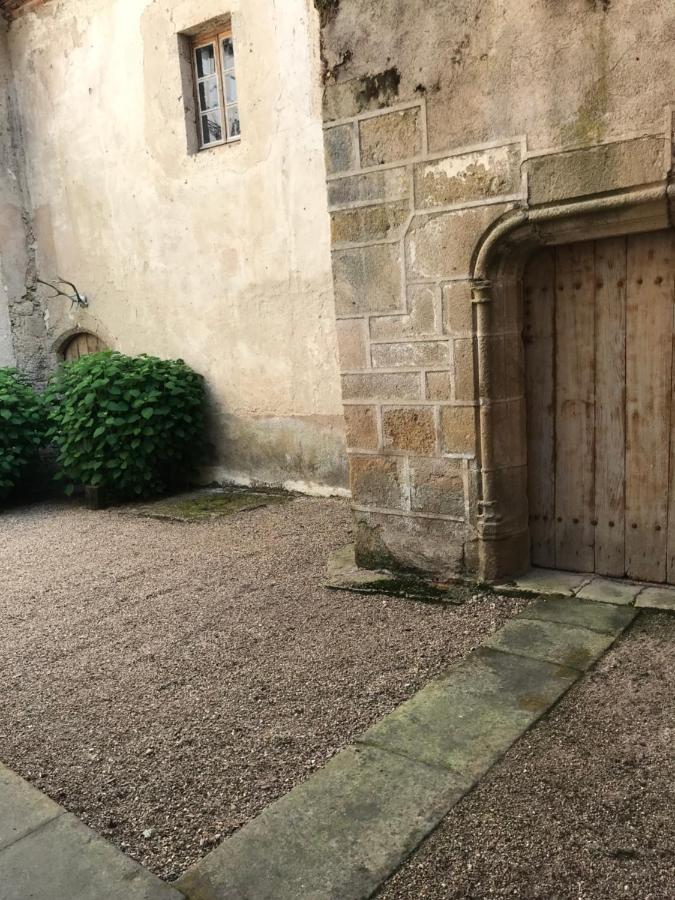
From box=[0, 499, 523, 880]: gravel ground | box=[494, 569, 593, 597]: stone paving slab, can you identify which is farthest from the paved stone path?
box=[494, 569, 593, 597]: stone paving slab

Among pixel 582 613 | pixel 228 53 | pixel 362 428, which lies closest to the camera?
pixel 582 613

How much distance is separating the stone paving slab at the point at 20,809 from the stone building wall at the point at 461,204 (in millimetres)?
2307

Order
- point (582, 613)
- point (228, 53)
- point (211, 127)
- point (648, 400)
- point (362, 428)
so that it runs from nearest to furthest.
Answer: point (582, 613)
point (648, 400)
point (362, 428)
point (228, 53)
point (211, 127)

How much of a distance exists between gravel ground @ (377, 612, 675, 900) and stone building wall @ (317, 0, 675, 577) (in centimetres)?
135

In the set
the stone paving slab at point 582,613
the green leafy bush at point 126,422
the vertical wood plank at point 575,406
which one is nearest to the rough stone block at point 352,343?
the vertical wood plank at point 575,406

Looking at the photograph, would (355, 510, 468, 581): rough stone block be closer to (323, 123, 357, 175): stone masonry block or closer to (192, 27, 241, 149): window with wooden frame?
(323, 123, 357, 175): stone masonry block

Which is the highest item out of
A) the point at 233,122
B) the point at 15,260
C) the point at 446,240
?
the point at 233,122

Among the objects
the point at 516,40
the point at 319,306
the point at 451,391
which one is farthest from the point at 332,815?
the point at 319,306

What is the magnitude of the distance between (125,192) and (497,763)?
6954 millimetres

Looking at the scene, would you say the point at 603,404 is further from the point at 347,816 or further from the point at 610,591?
the point at 347,816

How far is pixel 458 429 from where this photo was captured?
12.5 ft

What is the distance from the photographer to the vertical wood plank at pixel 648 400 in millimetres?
3455

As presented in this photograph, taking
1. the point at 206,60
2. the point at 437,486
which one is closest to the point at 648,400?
the point at 437,486

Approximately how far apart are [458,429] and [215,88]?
4.86m
